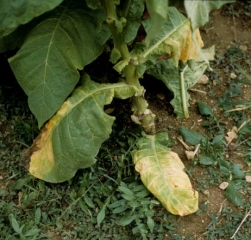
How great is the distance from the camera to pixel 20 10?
1.78 meters

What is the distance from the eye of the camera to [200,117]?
2.48 metres

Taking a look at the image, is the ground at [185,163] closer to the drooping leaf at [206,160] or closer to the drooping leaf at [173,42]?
the drooping leaf at [206,160]

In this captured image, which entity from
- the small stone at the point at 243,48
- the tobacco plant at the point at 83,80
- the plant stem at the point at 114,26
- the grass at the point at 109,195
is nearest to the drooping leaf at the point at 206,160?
the grass at the point at 109,195

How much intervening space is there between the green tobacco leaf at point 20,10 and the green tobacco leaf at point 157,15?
303 mm

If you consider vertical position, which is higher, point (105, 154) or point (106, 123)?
point (106, 123)

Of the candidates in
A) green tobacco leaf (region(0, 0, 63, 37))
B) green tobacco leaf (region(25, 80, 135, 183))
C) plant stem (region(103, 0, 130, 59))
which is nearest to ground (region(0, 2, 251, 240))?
green tobacco leaf (region(25, 80, 135, 183))

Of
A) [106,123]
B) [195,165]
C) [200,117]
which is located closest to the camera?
[106,123]

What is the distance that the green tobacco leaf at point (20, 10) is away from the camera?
5.68ft

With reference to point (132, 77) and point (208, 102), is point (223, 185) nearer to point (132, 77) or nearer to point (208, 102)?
point (208, 102)

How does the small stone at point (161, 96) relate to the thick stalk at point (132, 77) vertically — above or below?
below

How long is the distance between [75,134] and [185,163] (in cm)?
50

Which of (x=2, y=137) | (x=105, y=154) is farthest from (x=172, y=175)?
(x=2, y=137)

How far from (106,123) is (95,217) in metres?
0.37

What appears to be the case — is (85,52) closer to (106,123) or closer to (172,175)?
(106,123)
